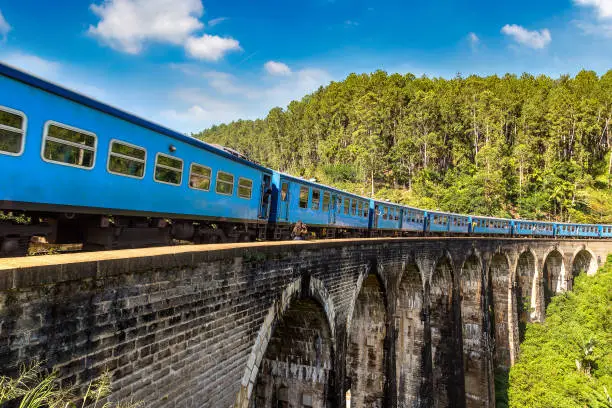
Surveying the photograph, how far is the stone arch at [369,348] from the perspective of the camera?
43.5 feet

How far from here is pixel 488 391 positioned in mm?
21891

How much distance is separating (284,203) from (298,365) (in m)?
4.81

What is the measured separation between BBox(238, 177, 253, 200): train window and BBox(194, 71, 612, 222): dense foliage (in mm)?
35373

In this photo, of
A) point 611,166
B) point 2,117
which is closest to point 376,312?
point 2,117

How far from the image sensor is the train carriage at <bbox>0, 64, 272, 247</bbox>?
4406 mm

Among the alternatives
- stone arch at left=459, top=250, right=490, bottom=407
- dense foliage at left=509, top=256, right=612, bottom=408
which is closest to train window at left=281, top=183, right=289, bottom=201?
stone arch at left=459, top=250, right=490, bottom=407

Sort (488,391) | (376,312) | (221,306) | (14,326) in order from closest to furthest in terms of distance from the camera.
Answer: (14,326) → (221,306) → (376,312) → (488,391)

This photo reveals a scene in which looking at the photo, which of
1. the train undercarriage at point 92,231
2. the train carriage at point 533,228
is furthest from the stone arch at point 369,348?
the train carriage at point 533,228

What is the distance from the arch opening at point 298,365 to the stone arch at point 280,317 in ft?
0.45

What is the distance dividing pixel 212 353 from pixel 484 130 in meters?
52.9

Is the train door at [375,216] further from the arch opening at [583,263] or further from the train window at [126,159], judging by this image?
the arch opening at [583,263]

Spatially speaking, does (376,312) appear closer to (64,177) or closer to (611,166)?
(64,177)

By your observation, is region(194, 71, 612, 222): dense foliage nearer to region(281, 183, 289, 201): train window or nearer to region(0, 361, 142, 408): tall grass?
region(281, 183, 289, 201): train window

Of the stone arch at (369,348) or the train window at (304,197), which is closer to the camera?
the train window at (304,197)
